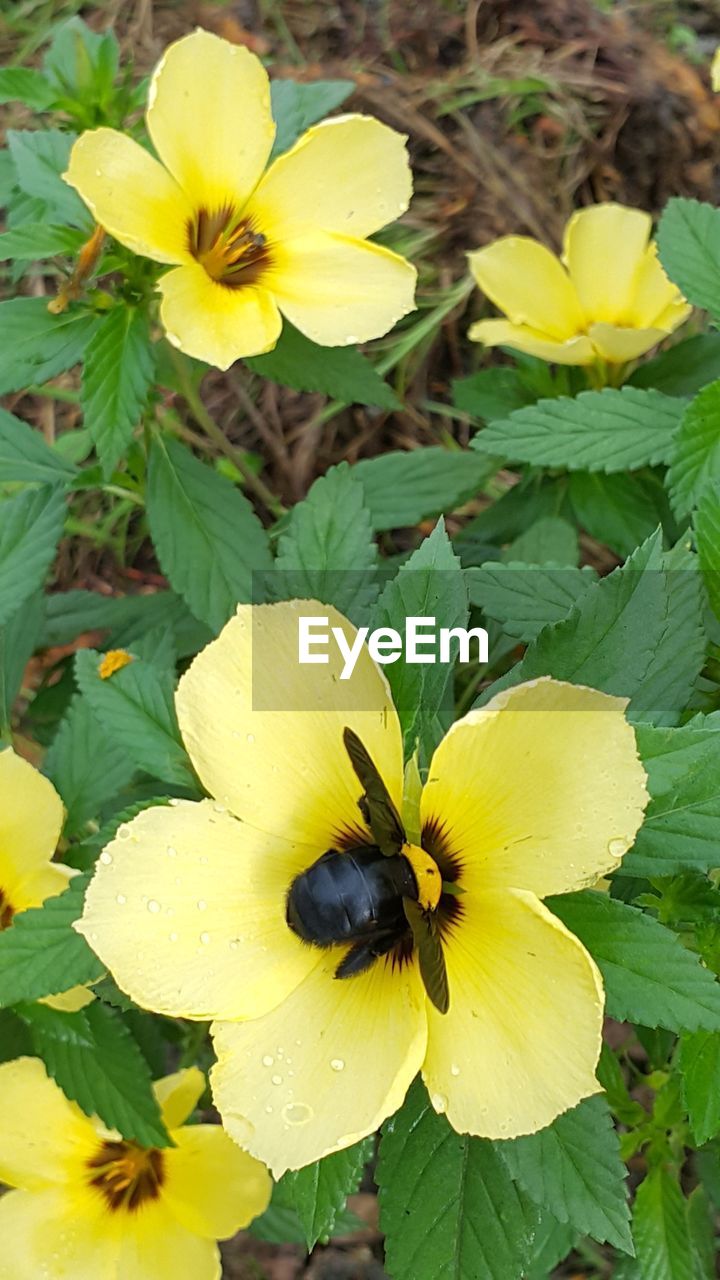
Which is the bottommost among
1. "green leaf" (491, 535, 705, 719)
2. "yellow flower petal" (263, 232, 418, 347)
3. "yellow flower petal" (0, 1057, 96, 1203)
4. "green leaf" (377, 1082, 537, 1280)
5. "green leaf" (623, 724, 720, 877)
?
"yellow flower petal" (0, 1057, 96, 1203)

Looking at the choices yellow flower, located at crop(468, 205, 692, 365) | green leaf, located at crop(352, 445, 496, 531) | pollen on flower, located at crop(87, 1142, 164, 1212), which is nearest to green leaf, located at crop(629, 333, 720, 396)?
yellow flower, located at crop(468, 205, 692, 365)

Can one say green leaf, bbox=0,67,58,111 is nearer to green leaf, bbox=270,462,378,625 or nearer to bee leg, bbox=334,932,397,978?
green leaf, bbox=270,462,378,625

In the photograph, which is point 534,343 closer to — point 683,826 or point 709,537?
point 709,537

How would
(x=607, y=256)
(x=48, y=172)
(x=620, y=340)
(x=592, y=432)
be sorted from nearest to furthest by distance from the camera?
(x=48, y=172), (x=592, y=432), (x=620, y=340), (x=607, y=256)

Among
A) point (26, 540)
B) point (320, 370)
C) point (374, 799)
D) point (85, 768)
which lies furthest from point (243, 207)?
point (374, 799)

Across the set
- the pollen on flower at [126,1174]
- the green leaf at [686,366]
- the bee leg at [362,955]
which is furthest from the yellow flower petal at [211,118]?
the pollen on flower at [126,1174]
